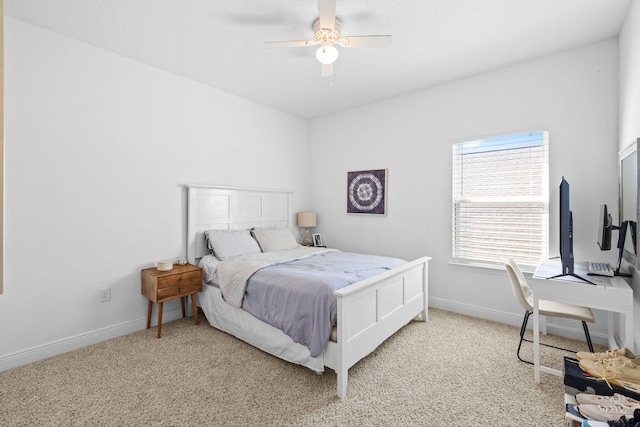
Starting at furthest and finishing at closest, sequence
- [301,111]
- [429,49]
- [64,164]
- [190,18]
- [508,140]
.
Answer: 1. [301,111]
2. [508,140]
3. [429,49]
4. [64,164]
5. [190,18]

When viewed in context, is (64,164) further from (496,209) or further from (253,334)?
(496,209)

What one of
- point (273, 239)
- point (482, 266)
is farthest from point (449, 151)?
point (273, 239)

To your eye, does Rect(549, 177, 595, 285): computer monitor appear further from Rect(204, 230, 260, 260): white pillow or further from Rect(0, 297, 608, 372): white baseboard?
Rect(204, 230, 260, 260): white pillow

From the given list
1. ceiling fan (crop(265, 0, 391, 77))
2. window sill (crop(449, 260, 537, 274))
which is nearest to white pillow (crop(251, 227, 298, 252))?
window sill (crop(449, 260, 537, 274))

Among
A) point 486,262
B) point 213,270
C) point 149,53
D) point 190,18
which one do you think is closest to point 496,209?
point 486,262

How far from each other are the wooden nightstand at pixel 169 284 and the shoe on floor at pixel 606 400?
9.80ft

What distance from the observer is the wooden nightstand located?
2844 mm

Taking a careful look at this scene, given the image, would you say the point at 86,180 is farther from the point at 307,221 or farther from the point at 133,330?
the point at 307,221

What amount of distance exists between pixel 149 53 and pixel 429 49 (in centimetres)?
266

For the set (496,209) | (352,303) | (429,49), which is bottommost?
(352,303)

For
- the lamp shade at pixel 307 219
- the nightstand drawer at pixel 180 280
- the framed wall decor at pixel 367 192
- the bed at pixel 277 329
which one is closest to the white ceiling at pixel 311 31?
the framed wall decor at pixel 367 192

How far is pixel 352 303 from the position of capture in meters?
2.15

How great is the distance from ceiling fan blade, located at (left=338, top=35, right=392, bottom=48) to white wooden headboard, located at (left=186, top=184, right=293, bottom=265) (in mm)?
2193

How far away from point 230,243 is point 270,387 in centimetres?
174
